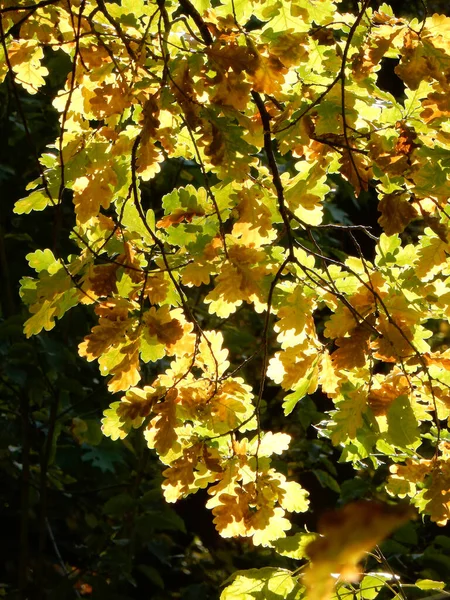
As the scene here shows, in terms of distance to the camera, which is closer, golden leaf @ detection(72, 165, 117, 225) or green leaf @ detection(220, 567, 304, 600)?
green leaf @ detection(220, 567, 304, 600)

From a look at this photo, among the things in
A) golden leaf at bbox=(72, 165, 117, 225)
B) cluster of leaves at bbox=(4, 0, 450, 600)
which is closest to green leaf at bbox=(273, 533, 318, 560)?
cluster of leaves at bbox=(4, 0, 450, 600)

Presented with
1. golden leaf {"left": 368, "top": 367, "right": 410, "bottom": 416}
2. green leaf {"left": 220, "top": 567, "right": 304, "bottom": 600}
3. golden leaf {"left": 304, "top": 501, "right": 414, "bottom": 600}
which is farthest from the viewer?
golden leaf {"left": 368, "top": 367, "right": 410, "bottom": 416}

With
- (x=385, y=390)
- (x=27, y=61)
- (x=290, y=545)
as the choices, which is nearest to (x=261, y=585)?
(x=290, y=545)

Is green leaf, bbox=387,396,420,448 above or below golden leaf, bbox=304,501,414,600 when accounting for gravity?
below

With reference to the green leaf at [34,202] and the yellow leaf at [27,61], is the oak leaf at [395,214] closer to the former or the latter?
the green leaf at [34,202]

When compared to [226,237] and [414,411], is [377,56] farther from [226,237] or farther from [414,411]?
[414,411]

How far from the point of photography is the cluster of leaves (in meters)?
1.49

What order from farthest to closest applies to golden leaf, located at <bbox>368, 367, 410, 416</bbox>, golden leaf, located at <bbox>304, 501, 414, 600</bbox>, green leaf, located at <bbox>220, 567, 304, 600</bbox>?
golden leaf, located at <bbox>368, 367, 410, 416</bbox> → green leaf, located at <bbox>220, 567, 304, 600</bbox> → golden leaf, located at <bbox>304, 501, 414, 600</bbox>

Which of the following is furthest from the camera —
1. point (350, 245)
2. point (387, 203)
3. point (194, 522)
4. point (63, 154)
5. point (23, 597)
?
point (350, 245)

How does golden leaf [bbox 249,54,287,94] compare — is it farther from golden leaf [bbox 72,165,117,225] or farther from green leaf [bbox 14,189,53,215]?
green leaf [bbox 14,189,53,215]

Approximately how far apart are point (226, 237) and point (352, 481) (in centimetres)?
169

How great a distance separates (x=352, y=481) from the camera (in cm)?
308

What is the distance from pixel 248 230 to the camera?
1.67m

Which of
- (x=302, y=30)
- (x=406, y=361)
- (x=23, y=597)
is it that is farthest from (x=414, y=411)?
(x=23, y=597)
